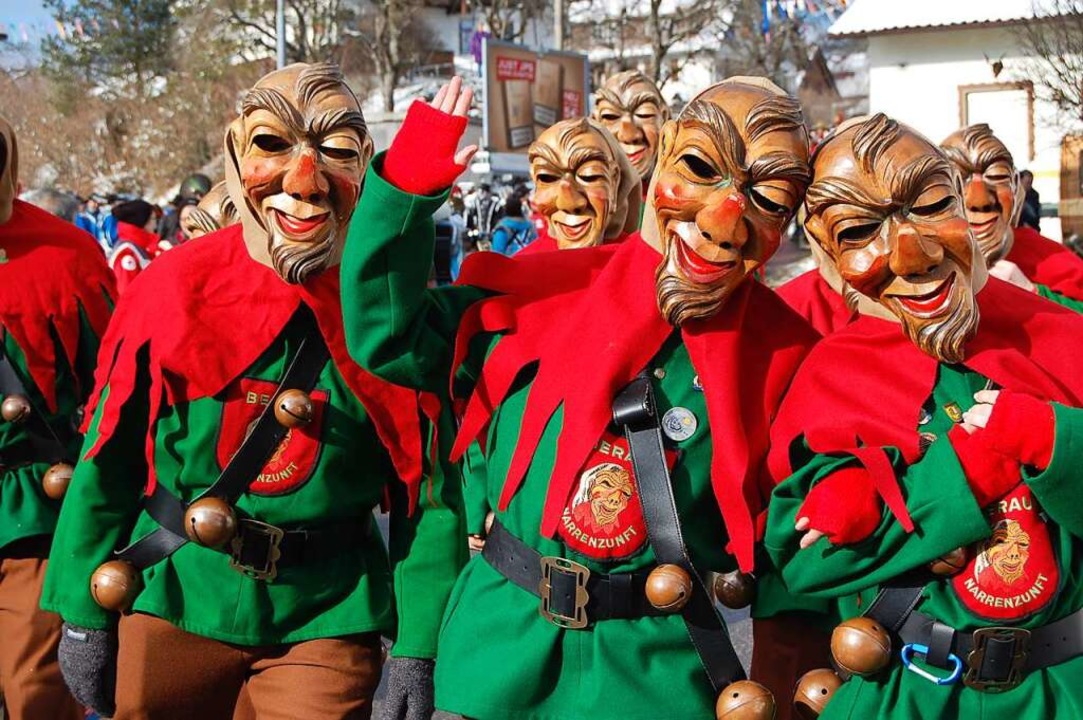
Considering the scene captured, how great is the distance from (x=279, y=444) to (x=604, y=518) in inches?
→ 35.1

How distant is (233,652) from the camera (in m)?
3.27

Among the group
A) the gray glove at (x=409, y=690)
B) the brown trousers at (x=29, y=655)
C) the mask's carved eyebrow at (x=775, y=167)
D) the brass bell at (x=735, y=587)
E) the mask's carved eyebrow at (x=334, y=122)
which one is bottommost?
the brown trousers at (x=29, y=655)

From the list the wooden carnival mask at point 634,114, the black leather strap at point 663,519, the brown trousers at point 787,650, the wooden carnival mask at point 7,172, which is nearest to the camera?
the black leather strap at point 663,519

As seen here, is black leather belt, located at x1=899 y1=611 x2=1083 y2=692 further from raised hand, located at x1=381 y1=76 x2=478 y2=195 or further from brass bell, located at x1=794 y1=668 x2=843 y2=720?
raised hand, located at x1=381 y1=76 x2=478 y2=195

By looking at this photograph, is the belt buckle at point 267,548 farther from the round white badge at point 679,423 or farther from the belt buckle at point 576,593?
the round white badge at point 679,423

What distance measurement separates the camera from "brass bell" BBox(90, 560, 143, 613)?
3.22 meters

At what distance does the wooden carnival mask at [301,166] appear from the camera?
315 cm

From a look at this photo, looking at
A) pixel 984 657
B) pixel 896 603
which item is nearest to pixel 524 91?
pixel 896 603

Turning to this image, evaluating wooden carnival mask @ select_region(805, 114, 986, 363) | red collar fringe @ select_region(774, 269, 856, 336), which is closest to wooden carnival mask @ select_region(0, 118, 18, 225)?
red collar fringe @ select_region(774, 269, 856, 336)

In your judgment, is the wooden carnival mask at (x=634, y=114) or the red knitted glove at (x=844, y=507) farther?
the wooden carnival mask at (x=634, y=114)

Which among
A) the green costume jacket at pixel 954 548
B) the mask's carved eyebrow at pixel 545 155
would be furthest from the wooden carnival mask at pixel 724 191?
the mask's carved eyebrow at pixel 545 155

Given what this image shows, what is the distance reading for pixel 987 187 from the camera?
4957 mm

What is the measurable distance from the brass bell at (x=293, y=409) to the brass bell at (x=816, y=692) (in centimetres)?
123

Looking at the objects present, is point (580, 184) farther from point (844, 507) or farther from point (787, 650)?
point (844, 507)
